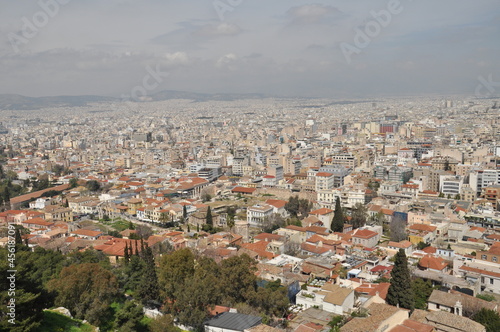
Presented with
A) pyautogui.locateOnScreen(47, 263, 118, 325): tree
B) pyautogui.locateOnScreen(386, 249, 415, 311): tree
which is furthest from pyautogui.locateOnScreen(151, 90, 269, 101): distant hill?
pyautogui.locateOnScreen(386, 249, 415, 311): tree

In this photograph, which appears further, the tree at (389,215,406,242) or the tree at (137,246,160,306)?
the tree at (389,215,406,242)

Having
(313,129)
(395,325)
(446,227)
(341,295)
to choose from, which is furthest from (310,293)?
(313,129)

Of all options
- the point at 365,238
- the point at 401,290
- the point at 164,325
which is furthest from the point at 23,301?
the point at 365,238

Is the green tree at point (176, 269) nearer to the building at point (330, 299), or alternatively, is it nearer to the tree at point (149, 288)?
the tree at point (149, 288)

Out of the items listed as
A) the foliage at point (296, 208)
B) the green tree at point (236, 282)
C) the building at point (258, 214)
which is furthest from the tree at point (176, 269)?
the foliage at point (296, 208)

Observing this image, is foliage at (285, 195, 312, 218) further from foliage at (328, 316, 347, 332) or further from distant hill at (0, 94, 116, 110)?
distant hill at (0, 94, 116, 110)

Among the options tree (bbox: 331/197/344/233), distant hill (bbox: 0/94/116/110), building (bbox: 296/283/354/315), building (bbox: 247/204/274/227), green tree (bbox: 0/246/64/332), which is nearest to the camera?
green tree (bbox: 0/246/64/332)
